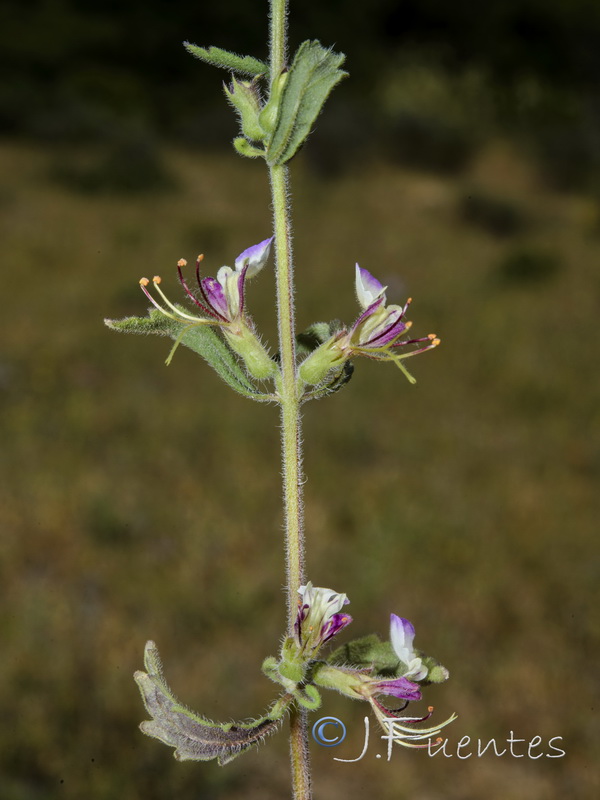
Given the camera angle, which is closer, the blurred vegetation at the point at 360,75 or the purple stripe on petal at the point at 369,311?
the purple stripe on petal at the point at 369,311

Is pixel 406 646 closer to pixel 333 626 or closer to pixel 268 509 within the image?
pixel 333 626

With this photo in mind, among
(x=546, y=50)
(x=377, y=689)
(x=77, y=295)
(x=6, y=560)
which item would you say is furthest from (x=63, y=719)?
(x=546, y=50)

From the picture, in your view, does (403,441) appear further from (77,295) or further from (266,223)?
(266,223)

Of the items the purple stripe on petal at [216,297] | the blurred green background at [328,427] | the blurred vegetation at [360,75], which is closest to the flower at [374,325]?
the purple stripe on petal at [216,297]

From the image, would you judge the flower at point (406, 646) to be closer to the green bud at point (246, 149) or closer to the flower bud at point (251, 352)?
the flower bud at point (251, 352)

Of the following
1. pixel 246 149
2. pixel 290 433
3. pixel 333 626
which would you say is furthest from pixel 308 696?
pixel 246 149

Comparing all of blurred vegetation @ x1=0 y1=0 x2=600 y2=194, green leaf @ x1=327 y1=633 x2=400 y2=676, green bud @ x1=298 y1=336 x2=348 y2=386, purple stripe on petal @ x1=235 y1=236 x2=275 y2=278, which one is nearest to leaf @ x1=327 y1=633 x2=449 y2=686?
green leaf @ x1=327 y1=633 x2=400 y2=676
